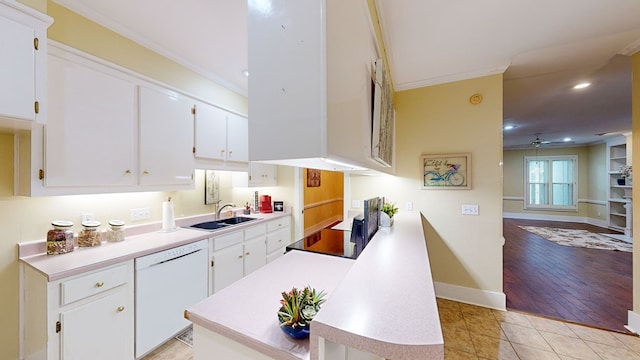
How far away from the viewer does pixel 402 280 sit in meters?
0.94

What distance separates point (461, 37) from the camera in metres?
1.92

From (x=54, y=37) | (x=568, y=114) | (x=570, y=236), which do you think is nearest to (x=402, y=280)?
(x=54, y=37)

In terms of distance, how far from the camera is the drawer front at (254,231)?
2.73 meters

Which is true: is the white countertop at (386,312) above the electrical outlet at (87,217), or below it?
below

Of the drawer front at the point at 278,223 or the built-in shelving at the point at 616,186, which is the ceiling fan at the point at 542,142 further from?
the drawer front at the point at 278,223

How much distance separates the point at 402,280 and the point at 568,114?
5317mm

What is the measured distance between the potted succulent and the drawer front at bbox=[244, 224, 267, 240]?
6.76ft

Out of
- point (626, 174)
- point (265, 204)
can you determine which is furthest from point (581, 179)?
point (265, 204)

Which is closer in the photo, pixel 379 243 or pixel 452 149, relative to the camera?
pixel 379 243

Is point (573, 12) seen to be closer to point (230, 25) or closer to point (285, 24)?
point (285, 24)

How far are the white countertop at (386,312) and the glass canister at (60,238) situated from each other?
1989mm

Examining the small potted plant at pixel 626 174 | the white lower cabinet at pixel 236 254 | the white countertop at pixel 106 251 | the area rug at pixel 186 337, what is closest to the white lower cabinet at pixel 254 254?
the white lower cabinet at pixel 236 254

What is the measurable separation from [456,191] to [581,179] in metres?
7.85

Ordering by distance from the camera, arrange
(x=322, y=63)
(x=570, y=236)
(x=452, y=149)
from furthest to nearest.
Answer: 1. (x=570, y=236)
2. (x=452, y=149)
3. (x=322, y=63)
